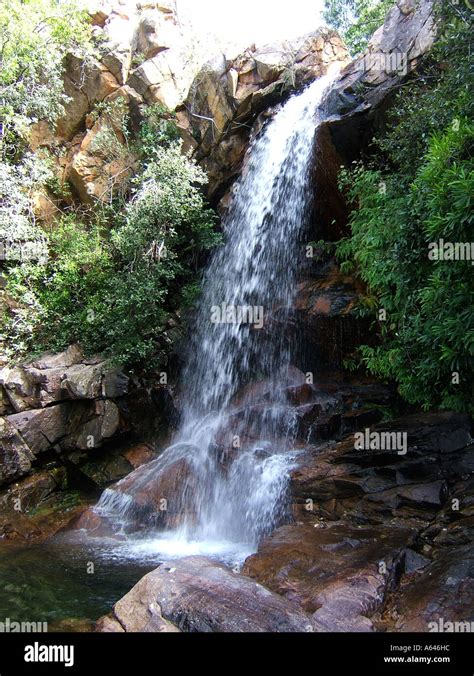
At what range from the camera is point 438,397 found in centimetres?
704

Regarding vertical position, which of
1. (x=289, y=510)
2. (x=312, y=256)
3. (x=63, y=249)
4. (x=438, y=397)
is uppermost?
(x=63, y=249)

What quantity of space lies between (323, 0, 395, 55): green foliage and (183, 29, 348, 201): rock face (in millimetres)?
2880

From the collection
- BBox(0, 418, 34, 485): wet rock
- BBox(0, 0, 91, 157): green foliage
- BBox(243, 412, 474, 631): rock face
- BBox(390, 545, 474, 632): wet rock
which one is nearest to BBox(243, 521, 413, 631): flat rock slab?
BBox(243, 412, 474, 631): rock face

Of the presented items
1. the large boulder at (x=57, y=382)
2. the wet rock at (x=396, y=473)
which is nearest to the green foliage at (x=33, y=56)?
the large boulder at (x=57, y=382)

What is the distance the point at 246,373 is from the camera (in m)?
10.7

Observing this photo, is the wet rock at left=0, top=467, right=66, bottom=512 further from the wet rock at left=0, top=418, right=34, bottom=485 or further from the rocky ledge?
the rocky ledge

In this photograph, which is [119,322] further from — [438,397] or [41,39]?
[41,39]

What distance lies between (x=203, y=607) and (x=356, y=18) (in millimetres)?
22166

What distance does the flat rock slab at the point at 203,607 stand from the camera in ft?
13.9

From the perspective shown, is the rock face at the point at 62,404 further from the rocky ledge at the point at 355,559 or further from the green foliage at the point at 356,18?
the green foliage at the point at 356,18

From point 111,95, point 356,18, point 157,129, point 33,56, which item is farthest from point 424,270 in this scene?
point 356,18

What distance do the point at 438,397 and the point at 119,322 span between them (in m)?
7.13

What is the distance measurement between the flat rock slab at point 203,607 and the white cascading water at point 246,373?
8.43 ft

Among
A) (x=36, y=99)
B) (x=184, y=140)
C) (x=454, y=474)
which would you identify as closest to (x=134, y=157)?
(x=184, y=140)
